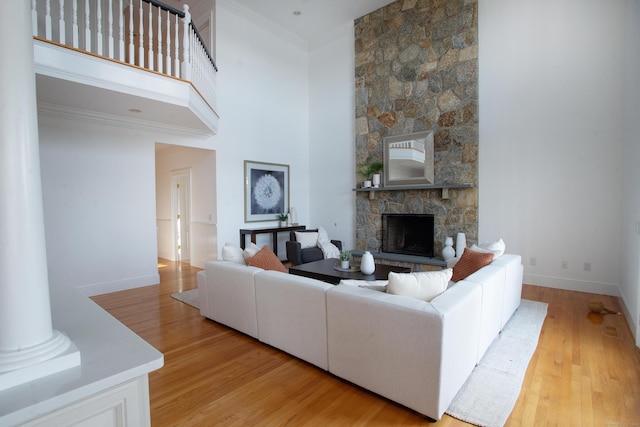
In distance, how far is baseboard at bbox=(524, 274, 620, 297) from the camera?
4172 millimetres

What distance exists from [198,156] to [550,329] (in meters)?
5.93

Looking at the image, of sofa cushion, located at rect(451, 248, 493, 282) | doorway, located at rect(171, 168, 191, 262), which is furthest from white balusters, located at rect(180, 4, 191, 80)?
sofa cushion, located at rect(451, 248, 493, 282)

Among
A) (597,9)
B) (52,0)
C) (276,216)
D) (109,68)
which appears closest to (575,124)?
(597,9)

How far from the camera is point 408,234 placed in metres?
5.94

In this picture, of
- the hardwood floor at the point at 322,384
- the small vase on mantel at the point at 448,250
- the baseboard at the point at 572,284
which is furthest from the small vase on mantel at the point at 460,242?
the hardwood floor at the point at 322,384

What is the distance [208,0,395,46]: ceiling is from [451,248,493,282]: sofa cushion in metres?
5.07

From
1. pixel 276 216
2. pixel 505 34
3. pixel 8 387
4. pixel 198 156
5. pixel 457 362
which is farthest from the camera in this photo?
pixel 276 216

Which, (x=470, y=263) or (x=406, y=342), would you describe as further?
(x=470, y=263)

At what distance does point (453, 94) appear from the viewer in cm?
535

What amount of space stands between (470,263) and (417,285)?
56.0 inches

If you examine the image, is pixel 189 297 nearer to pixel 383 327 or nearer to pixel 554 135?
pixel 383 327

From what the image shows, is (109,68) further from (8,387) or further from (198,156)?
(8,387)

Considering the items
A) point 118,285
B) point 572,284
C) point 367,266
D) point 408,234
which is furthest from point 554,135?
point 118,285

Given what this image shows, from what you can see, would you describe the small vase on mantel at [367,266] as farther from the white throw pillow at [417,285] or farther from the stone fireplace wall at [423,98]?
the stone fireplace wall at [423,98]
